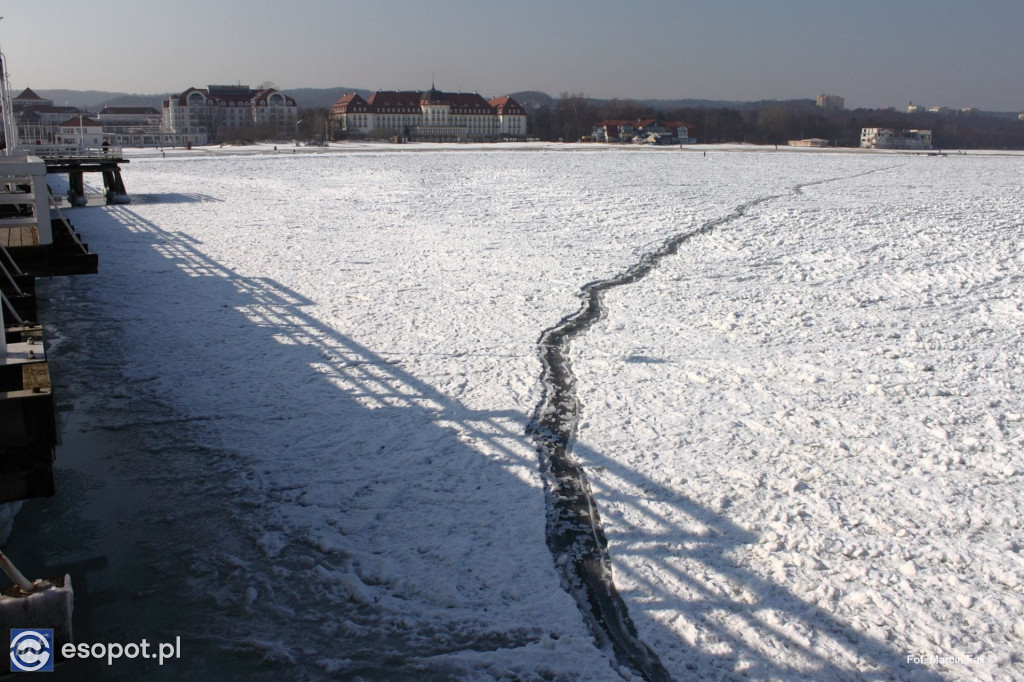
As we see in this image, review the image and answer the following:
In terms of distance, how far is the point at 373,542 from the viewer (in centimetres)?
503

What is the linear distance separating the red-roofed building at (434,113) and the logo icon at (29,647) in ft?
415

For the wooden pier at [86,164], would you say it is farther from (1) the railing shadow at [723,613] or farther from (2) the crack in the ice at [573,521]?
(1) the railing shadow at [723,613]

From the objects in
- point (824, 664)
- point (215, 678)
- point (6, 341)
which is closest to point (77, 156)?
point (6, 341)

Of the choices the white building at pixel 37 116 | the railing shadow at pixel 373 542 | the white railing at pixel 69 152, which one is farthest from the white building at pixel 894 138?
the railing shadow at pixel 373 542

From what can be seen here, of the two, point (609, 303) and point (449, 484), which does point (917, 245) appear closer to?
point (609, 303)

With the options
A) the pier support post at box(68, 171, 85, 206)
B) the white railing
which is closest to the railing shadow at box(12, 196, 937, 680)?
the white railing

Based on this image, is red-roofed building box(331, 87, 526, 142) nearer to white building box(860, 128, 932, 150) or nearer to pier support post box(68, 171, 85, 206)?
white building box(860, 128, 932, 150)

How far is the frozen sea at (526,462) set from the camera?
4168 mm

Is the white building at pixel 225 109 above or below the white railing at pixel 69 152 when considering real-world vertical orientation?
above

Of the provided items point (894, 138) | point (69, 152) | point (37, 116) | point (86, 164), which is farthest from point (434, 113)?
point (86, 164)

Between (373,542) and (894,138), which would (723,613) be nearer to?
(373,542)

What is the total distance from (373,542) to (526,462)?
1.50 meters

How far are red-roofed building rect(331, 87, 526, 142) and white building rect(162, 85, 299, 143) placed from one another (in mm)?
8656

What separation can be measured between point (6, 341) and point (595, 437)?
13.7 ft
